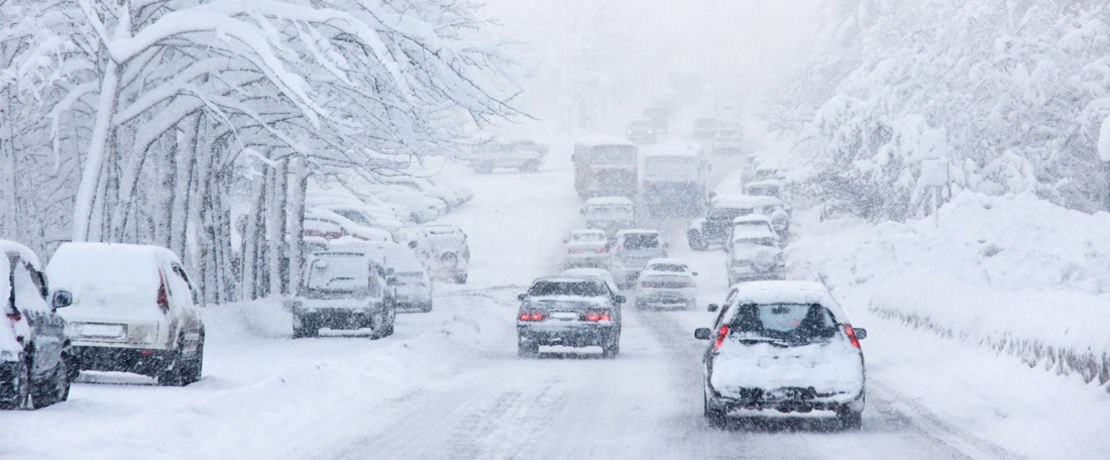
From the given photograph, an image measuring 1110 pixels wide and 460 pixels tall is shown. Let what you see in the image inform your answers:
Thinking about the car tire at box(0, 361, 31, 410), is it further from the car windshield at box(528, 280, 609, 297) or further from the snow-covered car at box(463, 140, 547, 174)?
the snow-covered car at box(463, 140, 547, 174)

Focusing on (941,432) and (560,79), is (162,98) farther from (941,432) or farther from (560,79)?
(560,79)

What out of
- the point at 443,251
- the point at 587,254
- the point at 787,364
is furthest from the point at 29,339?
the point at 587,254

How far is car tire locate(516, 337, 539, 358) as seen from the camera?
25.5 m

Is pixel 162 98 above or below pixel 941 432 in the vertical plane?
above

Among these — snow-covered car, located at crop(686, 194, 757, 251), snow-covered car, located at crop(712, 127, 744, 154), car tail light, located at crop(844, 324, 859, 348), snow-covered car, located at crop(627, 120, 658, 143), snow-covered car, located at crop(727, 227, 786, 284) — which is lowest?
car tail light, located at crop(844, 324, 859, 348)

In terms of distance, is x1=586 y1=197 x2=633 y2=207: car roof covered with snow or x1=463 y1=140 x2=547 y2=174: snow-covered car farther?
x1=463 y1=140 x2=547 y2=174: snow-covered car

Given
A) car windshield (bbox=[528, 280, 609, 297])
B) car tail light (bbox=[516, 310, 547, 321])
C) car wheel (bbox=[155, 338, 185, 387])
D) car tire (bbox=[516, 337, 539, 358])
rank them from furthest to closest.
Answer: car windshield (bbox=[528, 280, 609, 297]) → car tire (bbox=[516, 337, 539, 358]) → car tail light (bbox=[516, 310, 547, 321]) → car wheel (bbox=[155, 338, 185, 387])

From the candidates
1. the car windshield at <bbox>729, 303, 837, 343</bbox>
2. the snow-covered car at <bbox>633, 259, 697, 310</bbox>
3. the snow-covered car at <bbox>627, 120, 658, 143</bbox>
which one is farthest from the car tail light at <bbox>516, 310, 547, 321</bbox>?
the snow-covered car at <bbox>627, 120, 658, 143</bbox>

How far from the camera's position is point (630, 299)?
151 feet

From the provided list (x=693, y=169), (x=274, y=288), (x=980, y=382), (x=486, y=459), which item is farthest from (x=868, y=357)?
(x=693, y=169)

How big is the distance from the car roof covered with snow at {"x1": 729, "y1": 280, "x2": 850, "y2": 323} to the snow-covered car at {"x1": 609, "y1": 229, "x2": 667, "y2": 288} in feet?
104

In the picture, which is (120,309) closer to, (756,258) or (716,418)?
(716,418)

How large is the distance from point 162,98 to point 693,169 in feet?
149

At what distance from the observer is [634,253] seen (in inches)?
1896
